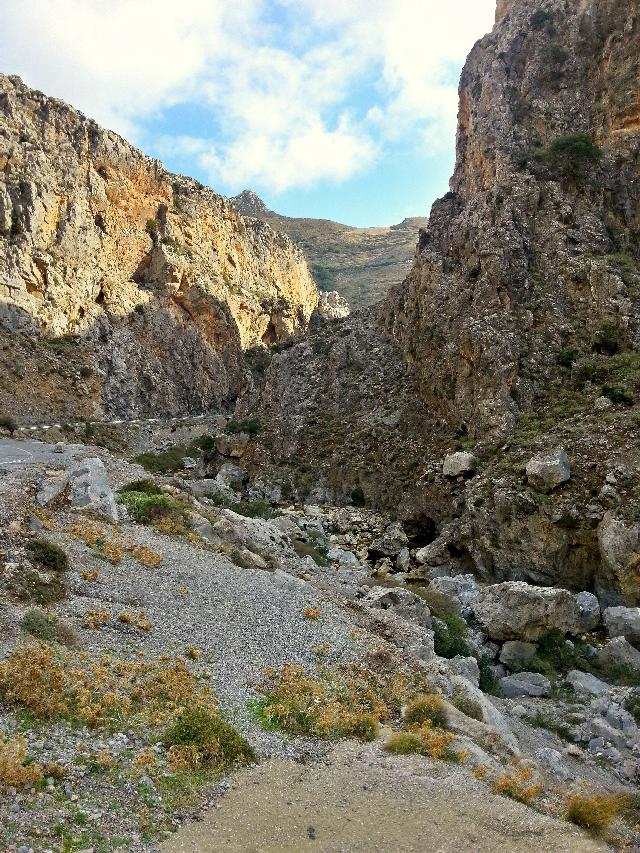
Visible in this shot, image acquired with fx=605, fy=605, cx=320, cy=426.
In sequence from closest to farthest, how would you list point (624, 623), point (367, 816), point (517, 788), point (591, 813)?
1. point (367, 816)
2. point (591, 813)
3. point (517, 788)
4. point (624, 623)

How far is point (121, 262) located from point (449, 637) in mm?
48143

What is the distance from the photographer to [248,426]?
3934cm

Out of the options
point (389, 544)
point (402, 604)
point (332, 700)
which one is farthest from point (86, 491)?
point (389, 544)

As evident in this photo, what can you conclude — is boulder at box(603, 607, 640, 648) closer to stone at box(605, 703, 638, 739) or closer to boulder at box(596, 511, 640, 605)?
boulder at box(596, 511, 640, 605)

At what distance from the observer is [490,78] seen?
40531mm

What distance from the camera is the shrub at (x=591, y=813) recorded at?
317 inches

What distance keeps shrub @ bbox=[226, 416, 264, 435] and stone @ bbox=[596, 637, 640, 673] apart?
85.3 ft

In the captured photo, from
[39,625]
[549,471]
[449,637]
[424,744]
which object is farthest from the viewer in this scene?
[549,471]

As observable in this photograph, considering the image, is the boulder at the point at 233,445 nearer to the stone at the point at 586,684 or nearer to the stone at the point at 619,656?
the stone at the point at 619,656

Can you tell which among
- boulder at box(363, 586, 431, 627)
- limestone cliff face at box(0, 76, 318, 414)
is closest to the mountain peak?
limestone cliff face at box(0, 76, 318, 414)

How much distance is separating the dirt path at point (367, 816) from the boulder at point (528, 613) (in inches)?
351

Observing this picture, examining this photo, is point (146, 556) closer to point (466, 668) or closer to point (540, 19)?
point (466, 668)

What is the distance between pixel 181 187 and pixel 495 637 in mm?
59865

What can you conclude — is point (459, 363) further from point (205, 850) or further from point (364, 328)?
point (205, 850)
